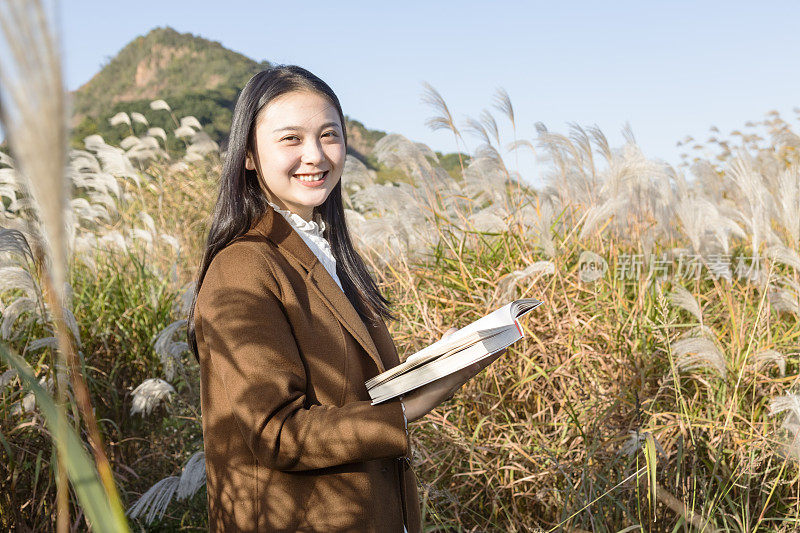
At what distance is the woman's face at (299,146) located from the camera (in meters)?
1.58

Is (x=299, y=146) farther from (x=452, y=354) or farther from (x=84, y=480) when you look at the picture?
(x=84, y=480)

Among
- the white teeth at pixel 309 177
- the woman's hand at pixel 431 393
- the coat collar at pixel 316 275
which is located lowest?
the woman's hand at pixel 431 393

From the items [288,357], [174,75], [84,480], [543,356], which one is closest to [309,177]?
[288,357]

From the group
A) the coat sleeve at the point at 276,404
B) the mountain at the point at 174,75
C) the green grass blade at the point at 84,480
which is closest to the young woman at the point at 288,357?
the coat sleeve at the point at 276,404

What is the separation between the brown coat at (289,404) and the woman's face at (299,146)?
0.11 m

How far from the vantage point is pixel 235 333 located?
1.30 meters

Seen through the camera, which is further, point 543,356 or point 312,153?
point 543,356

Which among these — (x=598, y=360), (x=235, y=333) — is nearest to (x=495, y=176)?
(x=598, y=360)

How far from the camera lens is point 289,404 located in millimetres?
1291

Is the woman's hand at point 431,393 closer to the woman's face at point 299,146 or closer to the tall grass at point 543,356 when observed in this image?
the woman's face at point 299,146

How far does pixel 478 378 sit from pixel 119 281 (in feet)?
7.97

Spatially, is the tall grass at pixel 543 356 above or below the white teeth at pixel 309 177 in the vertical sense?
below

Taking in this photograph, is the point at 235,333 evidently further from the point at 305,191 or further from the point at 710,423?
the point at 710,423

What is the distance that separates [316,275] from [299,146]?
303 millimetres
